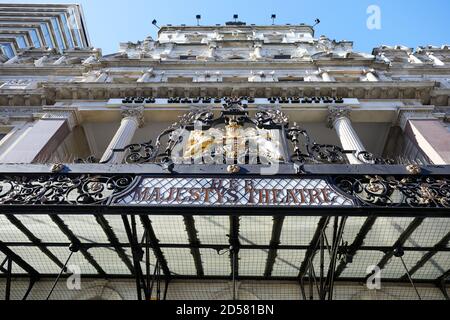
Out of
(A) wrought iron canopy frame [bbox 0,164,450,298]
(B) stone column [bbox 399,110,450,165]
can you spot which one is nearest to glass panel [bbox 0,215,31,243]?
(A) wrought iron canopy frame [bbox 0,164,450,298]

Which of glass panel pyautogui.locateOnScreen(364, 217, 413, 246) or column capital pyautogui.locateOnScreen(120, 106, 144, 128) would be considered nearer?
glass panel pyautogui.locateOnScreen(364, 217, 413, 246)

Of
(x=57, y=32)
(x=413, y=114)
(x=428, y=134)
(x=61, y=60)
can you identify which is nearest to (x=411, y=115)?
(x=413, y=114)

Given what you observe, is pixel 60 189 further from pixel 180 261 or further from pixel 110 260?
pixel 180 261

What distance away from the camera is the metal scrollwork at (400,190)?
5426 millimetres

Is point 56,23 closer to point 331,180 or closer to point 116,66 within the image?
point 116,66

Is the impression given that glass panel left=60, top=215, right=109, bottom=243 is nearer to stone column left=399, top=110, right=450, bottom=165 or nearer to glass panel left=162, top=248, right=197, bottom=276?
glass panel left=162, top=248, right=197, bottom=276

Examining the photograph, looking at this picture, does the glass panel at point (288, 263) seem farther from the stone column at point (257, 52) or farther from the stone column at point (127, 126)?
the stone column at point (257, 52)

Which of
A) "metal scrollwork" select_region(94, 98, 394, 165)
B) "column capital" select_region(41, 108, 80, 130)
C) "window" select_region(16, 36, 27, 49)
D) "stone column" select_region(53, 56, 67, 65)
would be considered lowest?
"metal scrollwork" select_region(94, 98, 394, 165)

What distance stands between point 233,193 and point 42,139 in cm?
1273

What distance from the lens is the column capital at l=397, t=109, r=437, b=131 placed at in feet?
53.1

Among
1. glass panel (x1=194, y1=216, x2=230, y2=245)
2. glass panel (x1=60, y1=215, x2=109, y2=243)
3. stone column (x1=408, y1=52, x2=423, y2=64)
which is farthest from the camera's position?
stone column (x1=408, y1=52, x2=423, y2=64)

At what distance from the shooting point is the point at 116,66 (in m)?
23.9
